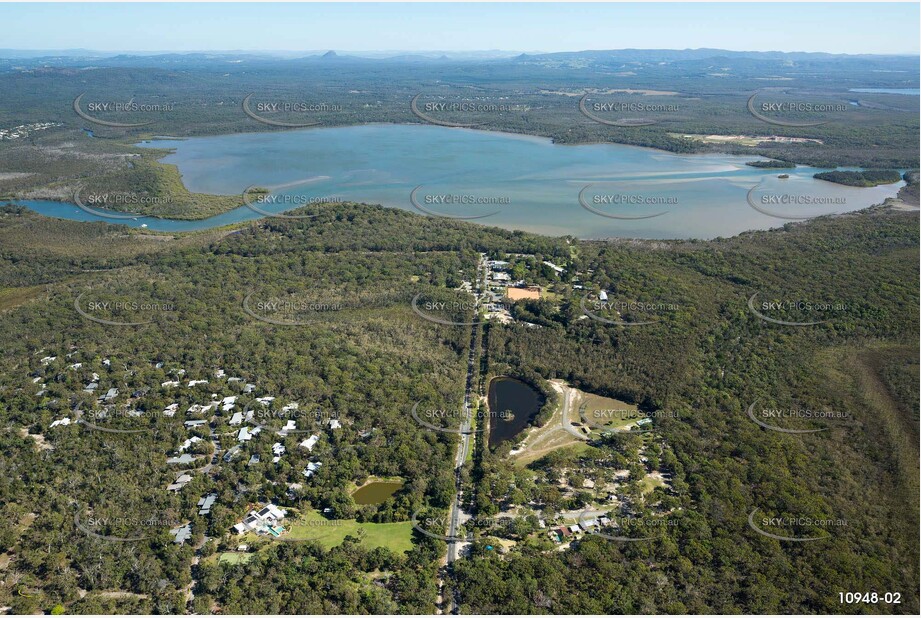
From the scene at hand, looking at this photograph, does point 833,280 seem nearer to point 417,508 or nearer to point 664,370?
point 664,370

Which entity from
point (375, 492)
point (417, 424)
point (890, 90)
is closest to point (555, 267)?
point (417, 424)

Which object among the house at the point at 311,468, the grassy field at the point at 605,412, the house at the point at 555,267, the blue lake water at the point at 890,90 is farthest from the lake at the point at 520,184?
the blue lake water at the point at 890,90

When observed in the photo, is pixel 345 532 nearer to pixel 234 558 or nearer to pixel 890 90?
pixel 234 558

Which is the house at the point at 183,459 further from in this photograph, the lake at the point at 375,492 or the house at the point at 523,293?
the house at the point at 523,293

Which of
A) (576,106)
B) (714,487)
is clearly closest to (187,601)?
(714,487)

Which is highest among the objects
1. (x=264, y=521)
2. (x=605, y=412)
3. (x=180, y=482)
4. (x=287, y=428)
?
(x=605, y=412)

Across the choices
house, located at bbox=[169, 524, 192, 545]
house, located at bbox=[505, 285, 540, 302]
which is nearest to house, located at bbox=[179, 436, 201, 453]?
house, located at bbox=[169, 524, 192, 545]

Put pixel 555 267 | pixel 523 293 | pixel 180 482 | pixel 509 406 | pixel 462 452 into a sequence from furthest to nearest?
1. pixel 555 267
2. pixel 523 293
3. pixel 509 406
4. pixel 462 452
5. pixel 180 482
